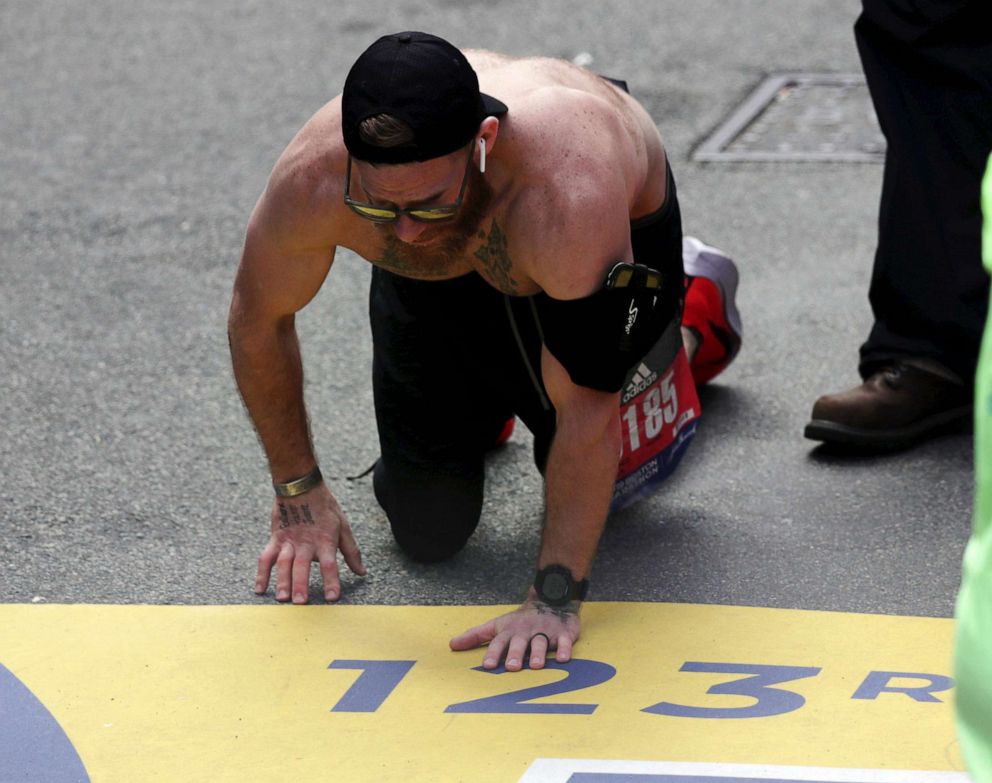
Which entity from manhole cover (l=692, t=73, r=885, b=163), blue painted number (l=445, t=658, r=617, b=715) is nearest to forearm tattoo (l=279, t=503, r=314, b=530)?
blue painted number (l=445, t=658, r=617, b=715)

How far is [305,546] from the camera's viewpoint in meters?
3.12

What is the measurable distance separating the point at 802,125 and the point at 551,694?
11.8 ft

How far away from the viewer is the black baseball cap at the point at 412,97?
2488 mm

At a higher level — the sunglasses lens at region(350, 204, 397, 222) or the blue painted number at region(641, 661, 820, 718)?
the sunglasses lens at region(350, 204, 397, 222)

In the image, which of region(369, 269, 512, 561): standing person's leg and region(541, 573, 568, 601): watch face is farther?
region(369, 269, 512, 561): standing person's leg

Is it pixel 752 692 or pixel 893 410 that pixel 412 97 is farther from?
pixel 893 410

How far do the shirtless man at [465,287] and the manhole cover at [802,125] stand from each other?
2.34m

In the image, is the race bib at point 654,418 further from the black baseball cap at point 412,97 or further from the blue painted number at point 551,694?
the black baseball cap at point 412,97

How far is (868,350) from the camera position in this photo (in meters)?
3.75

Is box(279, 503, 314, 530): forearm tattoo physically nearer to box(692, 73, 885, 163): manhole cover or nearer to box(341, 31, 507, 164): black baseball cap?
box(341, 31, 507, 164): black baseball cap

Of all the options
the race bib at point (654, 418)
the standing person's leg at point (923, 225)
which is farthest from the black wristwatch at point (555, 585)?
the standing person's leg at point (923, 225)

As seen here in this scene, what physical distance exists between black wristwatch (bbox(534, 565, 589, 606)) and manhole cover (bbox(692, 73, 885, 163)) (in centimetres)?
295

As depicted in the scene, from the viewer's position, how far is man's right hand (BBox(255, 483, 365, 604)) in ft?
10.1

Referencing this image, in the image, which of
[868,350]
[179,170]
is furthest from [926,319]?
[179,170]
